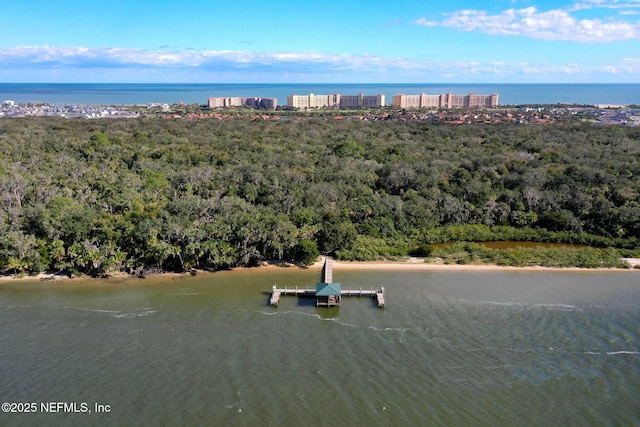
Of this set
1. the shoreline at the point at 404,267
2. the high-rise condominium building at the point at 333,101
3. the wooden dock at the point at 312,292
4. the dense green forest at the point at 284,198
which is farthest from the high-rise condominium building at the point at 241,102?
the wooden dock at the point at 312,292

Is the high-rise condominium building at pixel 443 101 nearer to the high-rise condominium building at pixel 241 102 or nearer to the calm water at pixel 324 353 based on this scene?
the high-rise condominium building at pixel 241 102

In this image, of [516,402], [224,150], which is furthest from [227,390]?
[224,150]

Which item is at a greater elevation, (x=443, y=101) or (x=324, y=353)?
(x=443, y=101)

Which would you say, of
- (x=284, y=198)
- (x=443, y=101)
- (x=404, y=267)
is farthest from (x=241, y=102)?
(x=404, y=267)

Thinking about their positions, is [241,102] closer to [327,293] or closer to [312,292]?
[312,292]

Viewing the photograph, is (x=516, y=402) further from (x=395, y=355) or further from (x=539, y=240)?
(x=539, y=240)

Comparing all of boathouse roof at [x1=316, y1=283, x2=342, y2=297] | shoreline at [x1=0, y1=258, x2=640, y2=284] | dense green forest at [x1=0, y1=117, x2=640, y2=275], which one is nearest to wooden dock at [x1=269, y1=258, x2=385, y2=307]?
boathouse roof at [x1=316, y1=283, x2=342, y2=297]
